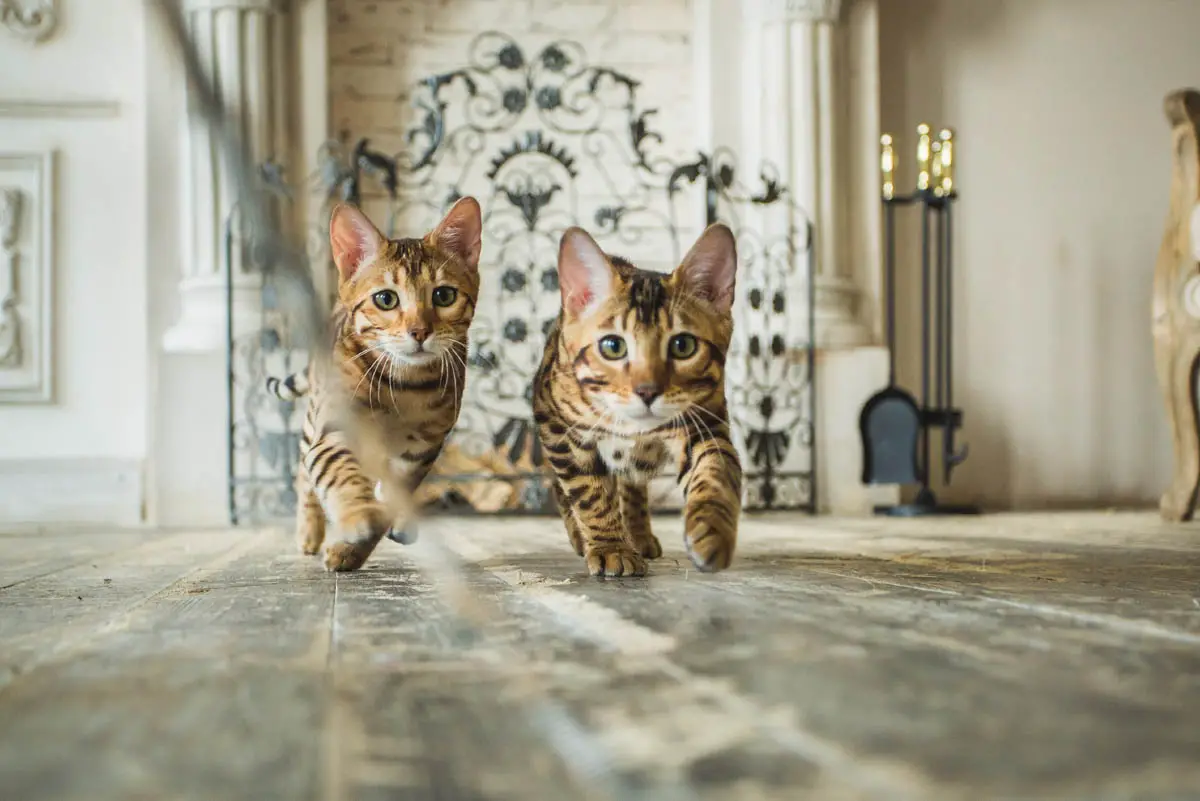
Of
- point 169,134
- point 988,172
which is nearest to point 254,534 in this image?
point 169,134

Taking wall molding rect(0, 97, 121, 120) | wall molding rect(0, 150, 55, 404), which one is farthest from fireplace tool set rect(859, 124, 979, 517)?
wall molding rect(0, 150, 55, 404)

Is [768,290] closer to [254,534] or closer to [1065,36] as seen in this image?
[1065,36]

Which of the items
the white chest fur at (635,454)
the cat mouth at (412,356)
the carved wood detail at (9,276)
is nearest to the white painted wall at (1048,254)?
the white chest fur at (635,454)

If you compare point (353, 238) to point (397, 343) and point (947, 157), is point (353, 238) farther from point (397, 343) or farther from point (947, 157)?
point (947, 157)

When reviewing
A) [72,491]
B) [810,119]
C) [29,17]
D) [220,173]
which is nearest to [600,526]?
[220,173]

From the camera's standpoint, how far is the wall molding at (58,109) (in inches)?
143

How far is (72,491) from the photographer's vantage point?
142 inches

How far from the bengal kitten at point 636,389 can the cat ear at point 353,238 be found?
290 mm

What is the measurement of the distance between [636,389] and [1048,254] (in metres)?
3.34

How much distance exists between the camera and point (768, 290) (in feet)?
12.3

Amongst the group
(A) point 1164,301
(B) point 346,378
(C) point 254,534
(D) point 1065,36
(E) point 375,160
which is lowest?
(C) point 254,534

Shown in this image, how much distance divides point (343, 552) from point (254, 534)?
4.20 ft

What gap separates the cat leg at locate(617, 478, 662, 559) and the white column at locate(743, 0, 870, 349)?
2.17 m

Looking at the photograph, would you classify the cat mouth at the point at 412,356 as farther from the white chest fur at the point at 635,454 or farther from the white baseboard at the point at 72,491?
the white baseboard at the point at 72,491
